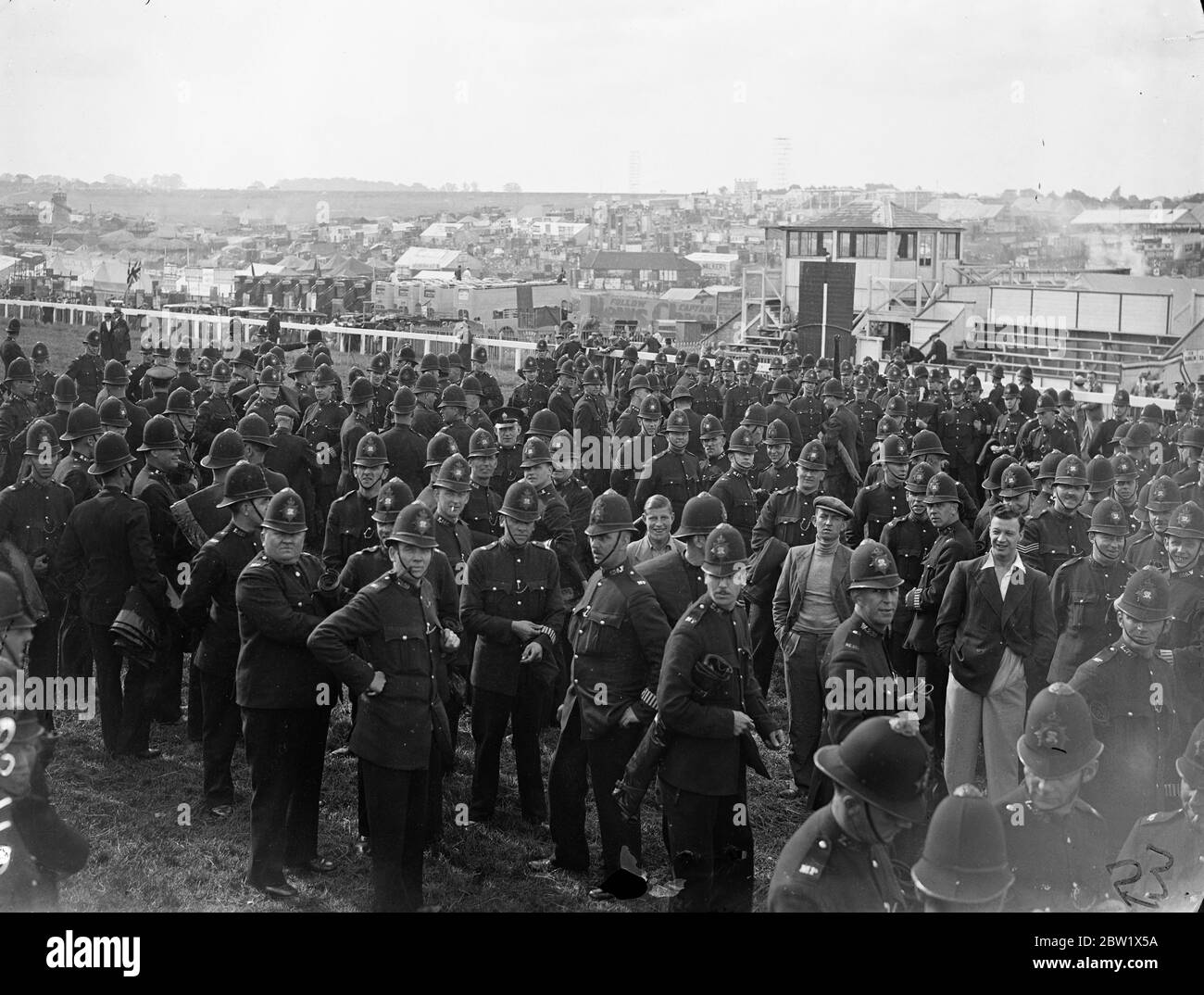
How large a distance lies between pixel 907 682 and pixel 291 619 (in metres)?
4.28

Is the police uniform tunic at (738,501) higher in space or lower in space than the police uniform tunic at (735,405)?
lower

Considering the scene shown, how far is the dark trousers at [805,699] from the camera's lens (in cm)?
802

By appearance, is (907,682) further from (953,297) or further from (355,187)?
(355,187)

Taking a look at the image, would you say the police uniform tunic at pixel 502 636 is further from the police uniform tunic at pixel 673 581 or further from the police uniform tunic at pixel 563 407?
the police uniform tunic at pixel 563 407

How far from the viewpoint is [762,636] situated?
960 cm

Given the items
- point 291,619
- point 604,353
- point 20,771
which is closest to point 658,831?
point 291,619

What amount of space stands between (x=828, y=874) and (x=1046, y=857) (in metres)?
1.21

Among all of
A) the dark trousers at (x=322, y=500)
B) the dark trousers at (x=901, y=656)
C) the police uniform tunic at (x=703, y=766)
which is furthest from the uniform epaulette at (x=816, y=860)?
the dark trousers at (x=322, y=500)

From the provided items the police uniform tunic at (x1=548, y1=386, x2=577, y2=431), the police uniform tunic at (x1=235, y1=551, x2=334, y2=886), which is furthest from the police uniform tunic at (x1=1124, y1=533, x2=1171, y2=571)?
the police uniform tunic at (x1=548, y1=386, x2=577, y2=431)

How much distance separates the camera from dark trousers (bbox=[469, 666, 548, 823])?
7.75 meters

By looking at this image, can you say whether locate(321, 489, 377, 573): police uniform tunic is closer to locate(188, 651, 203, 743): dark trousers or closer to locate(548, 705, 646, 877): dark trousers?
locate(188, 651, 203, 743): dark trousers

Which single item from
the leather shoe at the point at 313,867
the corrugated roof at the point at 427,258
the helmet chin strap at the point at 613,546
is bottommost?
the leather shoe at the point at 313,867

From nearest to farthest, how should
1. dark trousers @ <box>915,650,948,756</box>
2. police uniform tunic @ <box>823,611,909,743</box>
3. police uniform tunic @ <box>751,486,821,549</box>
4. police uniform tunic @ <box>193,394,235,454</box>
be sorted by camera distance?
police uniform tunic @ <box>823,611,909,743</box>
dark trousers @ <box>915,650,948,756</box>
police uniform tunic @ <box>751,486,821,549</box>
police uniform tunic @ <box>193,394,235,454</box>

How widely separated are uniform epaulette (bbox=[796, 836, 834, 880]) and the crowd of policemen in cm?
1
